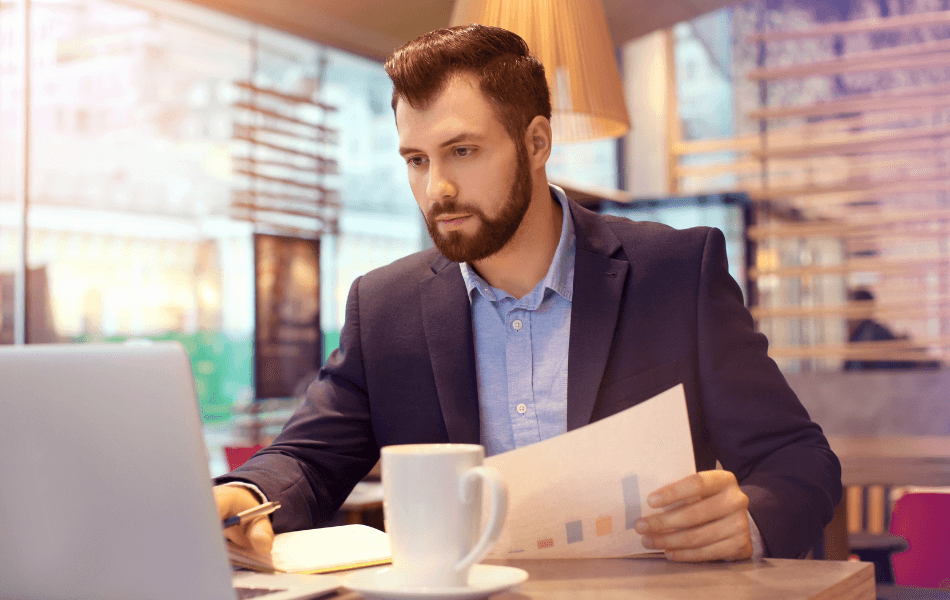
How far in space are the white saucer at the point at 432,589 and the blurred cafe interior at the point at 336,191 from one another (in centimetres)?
158

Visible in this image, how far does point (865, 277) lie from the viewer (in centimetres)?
586

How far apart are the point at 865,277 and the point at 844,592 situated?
17.8 feet

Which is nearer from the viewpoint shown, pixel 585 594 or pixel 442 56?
pixel 585 594

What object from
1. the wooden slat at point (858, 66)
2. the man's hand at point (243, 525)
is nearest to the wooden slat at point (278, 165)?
the wooden slat at point (858, 66)

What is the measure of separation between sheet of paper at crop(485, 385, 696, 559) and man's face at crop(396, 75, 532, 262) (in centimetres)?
58

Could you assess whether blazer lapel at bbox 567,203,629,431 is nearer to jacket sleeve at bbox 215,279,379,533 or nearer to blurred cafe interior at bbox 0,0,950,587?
jacket sleeve at bbox 215,279,379,533

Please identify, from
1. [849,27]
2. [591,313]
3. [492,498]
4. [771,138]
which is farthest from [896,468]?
[771,138]

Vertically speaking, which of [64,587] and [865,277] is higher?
[865,277]

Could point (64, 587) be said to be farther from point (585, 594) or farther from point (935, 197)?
point (935, 197)

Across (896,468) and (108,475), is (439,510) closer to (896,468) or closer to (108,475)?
(108,475)

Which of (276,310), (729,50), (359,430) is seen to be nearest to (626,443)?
(359,430)

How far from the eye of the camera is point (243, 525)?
3.49 feet

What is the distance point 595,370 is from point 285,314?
354cm

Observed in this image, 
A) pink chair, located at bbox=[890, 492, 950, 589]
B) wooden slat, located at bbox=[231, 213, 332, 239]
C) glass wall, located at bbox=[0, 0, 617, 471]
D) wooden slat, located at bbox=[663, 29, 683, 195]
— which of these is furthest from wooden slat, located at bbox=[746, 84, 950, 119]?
pink chair, located at bbox=[890, 492, 950, 589]
